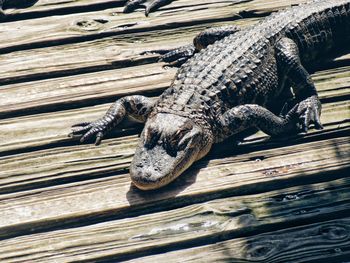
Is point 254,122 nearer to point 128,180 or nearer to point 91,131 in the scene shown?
point 128,180

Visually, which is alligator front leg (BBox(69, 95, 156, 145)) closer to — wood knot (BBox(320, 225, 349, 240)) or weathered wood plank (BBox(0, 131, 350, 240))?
weathered wood plank (BBox(0, 131, 350, 240))

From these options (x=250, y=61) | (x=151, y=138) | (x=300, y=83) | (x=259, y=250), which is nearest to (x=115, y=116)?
(x=151, y=138)

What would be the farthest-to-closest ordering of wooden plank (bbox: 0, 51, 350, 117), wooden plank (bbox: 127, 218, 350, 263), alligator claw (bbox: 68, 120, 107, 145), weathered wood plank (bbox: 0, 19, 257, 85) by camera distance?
1. weathered wood plank (bbox: 0, 19, 257, 85)
2. wooden plank (bbox: 0, 51, 350, 117)
3. alligator claw (bbox: 68, 120, 107, 145)
4. wooden plank (bbox: 127, 218, 350, 263)

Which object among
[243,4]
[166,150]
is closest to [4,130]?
[166,150]

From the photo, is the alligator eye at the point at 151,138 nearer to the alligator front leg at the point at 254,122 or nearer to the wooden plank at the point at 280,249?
the alligator front leg at the point at 254,122

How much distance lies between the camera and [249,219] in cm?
318

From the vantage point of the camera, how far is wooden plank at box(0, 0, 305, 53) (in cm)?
478

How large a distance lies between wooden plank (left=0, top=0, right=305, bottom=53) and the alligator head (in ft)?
4.32

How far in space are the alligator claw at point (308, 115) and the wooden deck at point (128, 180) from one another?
0.23 feet

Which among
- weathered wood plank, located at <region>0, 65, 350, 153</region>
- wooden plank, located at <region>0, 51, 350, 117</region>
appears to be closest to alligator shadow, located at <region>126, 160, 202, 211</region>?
weathered wood plank, located at <region>0, 65, 350, 153</region>

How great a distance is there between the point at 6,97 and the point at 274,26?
6.09ft

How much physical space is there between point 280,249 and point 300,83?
150 cm

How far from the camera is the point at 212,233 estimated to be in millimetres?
3105

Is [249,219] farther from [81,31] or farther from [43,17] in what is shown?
[43,17]
